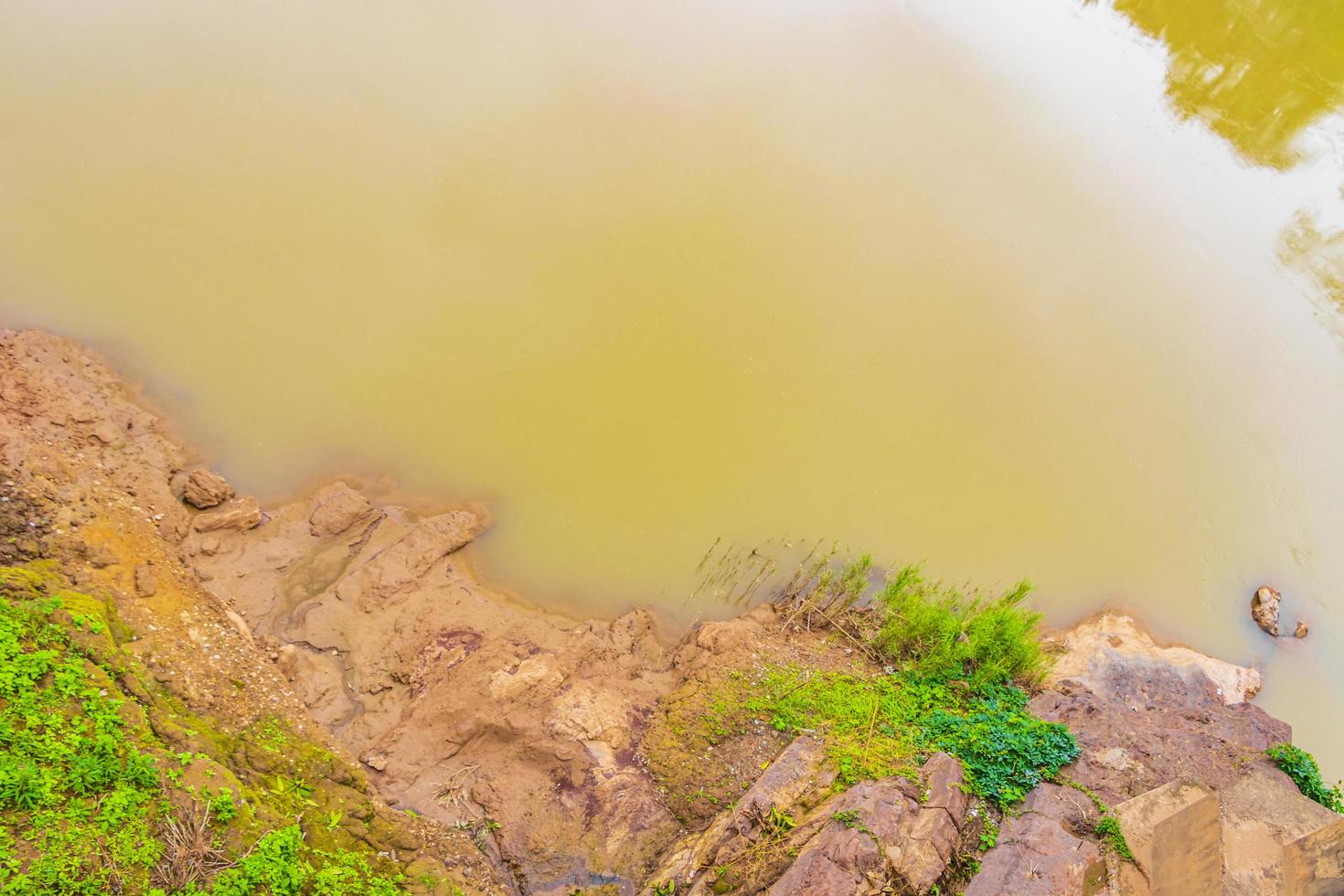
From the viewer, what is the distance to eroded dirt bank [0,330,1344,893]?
5.01 m

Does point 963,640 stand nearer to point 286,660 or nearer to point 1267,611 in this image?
point 1267,611

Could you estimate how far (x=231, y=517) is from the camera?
6.43 meters

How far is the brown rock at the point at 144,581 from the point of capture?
216 inches

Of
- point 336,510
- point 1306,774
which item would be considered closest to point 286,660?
point 336,510

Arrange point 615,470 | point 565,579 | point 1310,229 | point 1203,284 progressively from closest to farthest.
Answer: point 565,579 → point 615,470 → point 1203,284 → point 1310,229

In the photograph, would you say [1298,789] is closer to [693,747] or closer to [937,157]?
[693,747]

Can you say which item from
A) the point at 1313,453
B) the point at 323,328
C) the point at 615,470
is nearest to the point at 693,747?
Result: the point at 615,470

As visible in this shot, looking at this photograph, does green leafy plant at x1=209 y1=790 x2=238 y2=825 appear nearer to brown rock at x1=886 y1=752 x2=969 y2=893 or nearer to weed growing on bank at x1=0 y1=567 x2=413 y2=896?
weed growing on bank at x1=0 y1=567 x2=413 y2=896

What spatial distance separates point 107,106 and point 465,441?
22.0 feet

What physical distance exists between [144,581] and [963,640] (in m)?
6.97

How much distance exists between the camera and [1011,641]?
6379mm

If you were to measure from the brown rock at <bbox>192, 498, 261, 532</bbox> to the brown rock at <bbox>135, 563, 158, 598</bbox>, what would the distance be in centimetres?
77

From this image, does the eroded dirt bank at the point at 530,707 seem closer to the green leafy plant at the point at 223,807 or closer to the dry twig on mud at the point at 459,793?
the dry twig on mud at the point at 459,793

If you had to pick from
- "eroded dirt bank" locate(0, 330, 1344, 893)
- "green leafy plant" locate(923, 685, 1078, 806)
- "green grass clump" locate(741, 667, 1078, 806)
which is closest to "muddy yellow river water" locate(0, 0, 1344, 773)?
"eroded dirt bank" locate(0, 330, 1344, 893)
